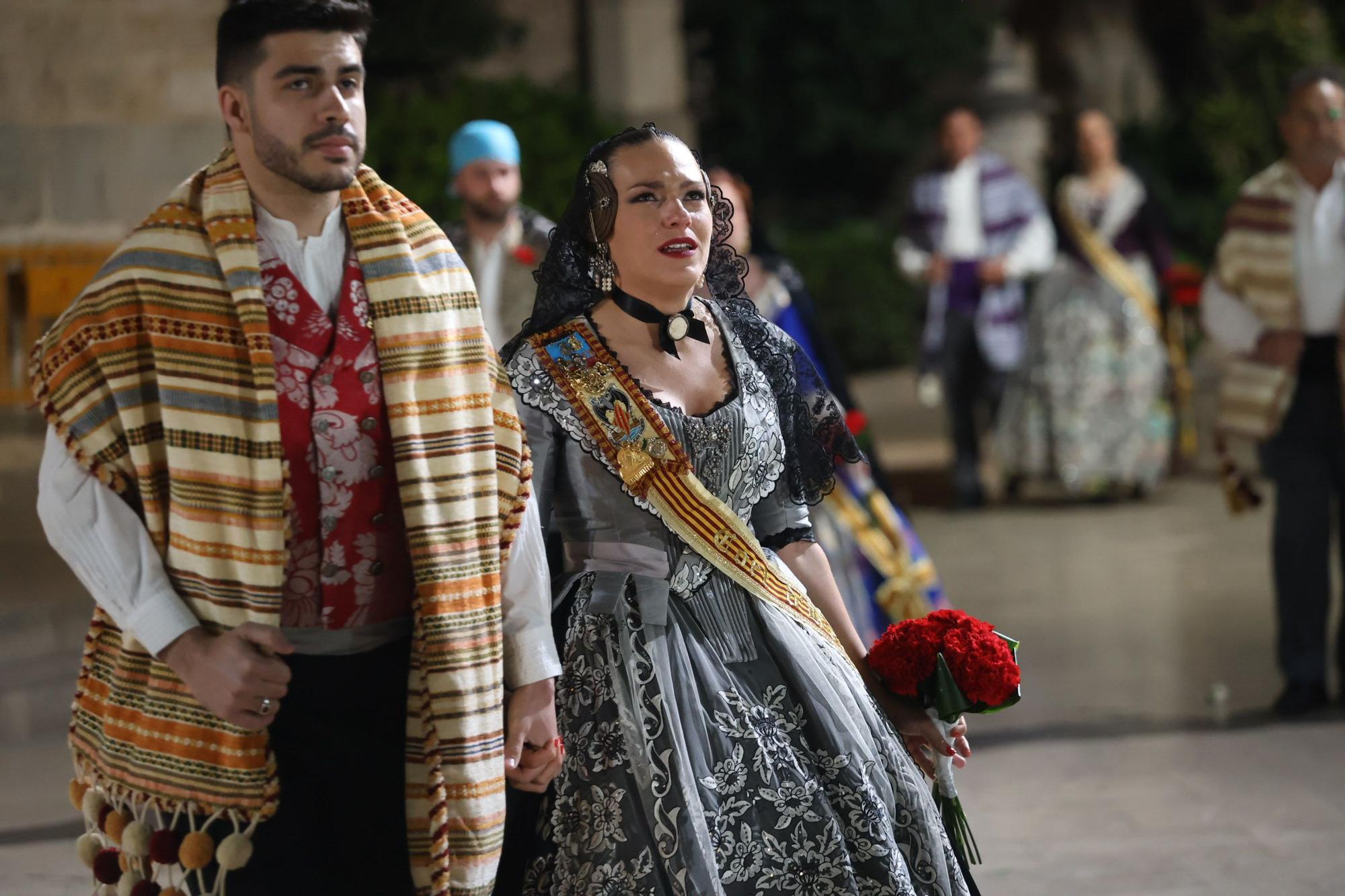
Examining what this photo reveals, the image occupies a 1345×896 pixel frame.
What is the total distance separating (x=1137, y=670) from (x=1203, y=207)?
13.1 metres

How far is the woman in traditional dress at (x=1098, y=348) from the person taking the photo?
34.9 ft

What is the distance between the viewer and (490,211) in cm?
608

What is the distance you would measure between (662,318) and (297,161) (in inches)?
36.7

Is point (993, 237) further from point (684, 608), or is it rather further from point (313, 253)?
point (313, 253)

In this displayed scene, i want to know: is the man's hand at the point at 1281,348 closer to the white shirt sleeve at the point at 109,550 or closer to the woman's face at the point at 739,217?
the woman's face at the point at 739,217

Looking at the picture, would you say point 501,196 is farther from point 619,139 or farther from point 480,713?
point 480,713

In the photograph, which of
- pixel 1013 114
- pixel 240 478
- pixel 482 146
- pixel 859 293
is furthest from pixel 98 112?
pixel 1013 114

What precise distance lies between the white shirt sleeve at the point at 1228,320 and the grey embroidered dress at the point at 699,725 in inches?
129

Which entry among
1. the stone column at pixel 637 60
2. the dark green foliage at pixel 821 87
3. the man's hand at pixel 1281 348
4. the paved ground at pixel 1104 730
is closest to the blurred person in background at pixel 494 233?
the paved ground at pixel 1104 730

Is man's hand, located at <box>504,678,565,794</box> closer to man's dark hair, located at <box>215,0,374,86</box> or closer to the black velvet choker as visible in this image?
the black velvet choker

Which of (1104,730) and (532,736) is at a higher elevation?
(532,736)

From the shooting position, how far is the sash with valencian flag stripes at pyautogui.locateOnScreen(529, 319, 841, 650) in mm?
3346

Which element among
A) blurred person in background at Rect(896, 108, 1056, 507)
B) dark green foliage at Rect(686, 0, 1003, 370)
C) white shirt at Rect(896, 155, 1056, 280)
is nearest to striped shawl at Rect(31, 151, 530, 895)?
blurred person in background at Rect(896, 108, 1056, 507)

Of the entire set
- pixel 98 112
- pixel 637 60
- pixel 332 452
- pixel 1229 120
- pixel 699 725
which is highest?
pixel 637 60
